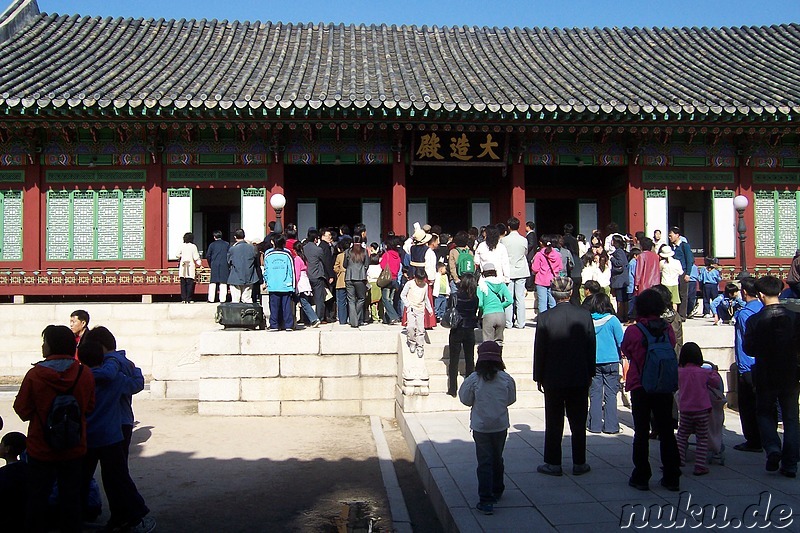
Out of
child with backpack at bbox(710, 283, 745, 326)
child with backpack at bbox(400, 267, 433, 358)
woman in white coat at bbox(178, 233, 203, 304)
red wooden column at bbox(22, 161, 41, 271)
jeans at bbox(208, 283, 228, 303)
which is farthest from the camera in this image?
red wooden column at bbox(22, 161, 41, 271)

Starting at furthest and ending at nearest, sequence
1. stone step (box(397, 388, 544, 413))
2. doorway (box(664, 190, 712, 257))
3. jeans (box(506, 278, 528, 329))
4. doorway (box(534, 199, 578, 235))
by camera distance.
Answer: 1. doorway (box(534, 199, 578, 235))
2. doorway (box(664, 190, 712, 257))
3. jeans (box(506, 278, 528, 329))
4. stone step (box(397, 388, 544, 413))

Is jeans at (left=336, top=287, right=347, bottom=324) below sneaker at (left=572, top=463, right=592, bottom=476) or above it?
above

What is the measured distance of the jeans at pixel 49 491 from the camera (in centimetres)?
496

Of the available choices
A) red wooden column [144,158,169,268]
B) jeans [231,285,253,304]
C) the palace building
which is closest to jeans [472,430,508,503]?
jeans [231,285,253,304]

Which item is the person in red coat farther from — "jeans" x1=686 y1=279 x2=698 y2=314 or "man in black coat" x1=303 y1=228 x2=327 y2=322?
"jeans" x1=686 y1=279 x2=698 y2=314

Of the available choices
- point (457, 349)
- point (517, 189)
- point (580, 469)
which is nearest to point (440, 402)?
point (457, 349)

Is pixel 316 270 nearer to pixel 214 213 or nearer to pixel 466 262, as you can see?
pixel 466 262

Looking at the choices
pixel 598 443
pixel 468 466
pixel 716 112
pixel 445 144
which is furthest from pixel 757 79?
pixel 468 466

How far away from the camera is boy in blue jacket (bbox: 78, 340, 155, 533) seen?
5367 mm

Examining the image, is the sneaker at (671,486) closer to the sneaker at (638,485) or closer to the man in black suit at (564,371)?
the sneaker at (638,485)

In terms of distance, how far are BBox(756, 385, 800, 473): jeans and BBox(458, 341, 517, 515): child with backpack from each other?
7.97 feet

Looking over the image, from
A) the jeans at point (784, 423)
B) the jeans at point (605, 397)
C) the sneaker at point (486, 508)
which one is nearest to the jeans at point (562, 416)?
the sneaker at point (486, 508)

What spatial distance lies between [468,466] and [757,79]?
14.2 m

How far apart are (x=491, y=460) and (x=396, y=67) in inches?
538
